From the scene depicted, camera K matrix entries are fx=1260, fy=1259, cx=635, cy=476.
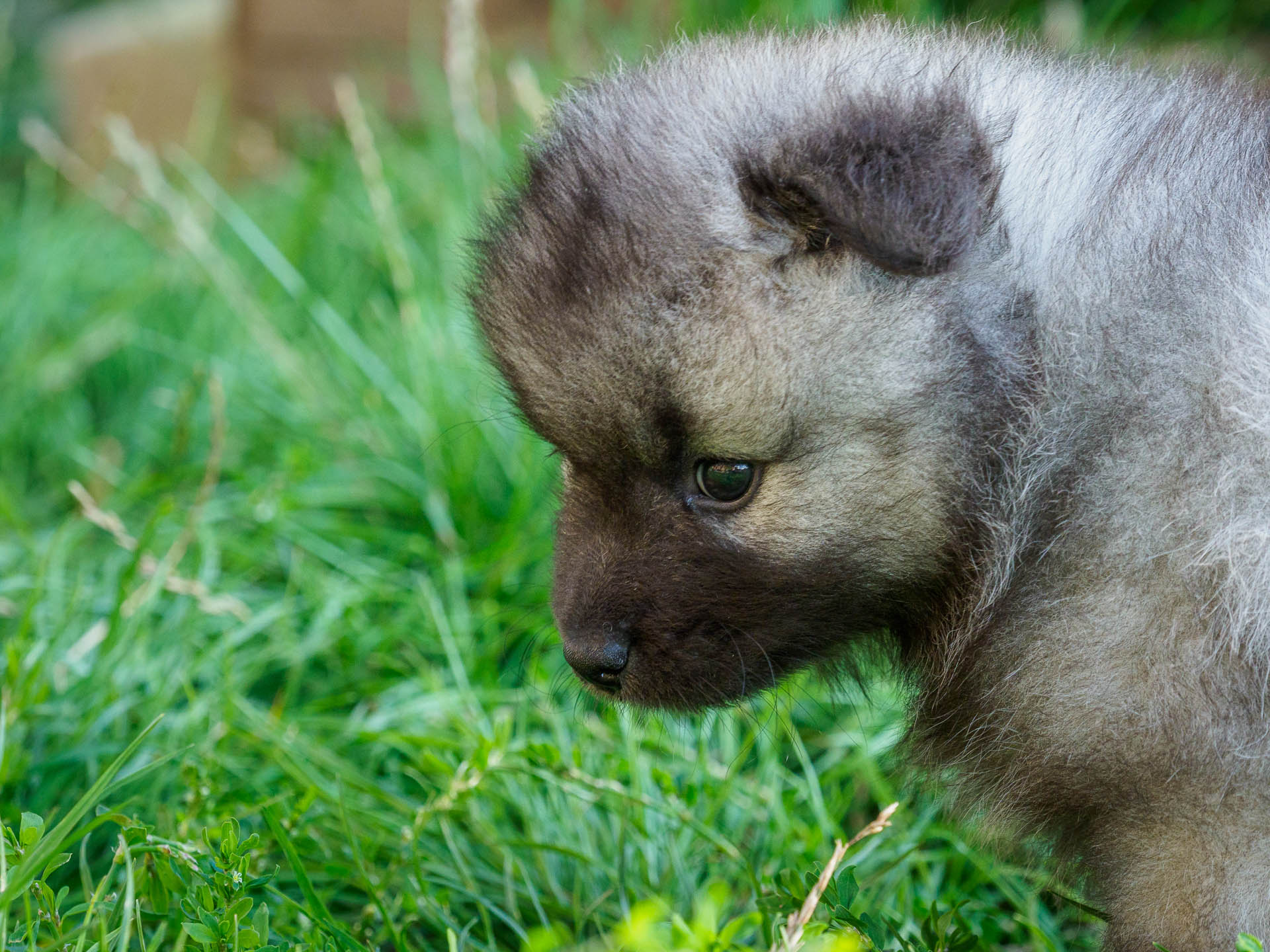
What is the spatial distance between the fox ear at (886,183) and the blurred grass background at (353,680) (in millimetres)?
706

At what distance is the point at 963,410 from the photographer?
71.6 inches

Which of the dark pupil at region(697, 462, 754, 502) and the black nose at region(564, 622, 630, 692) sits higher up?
the dark pupil at region(697, 462, 754, 502)

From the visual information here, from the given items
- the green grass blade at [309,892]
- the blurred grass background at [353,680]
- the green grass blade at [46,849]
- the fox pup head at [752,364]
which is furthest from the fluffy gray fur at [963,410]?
the green grass blade at [46,849]

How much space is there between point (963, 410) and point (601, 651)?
25.5 inches

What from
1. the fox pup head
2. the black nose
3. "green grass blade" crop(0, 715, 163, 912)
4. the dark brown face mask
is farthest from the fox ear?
"green grass blade" crop(0, 715, 163, 912)

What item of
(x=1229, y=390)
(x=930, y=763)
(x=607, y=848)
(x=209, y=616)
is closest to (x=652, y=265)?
(x=1229, y=390)

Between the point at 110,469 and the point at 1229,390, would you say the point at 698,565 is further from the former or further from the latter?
the point at 110,469

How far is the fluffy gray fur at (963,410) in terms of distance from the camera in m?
1.66

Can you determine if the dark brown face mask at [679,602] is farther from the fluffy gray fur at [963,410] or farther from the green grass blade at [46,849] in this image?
the green grass blade at [46,849]

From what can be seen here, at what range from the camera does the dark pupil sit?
6.05ft

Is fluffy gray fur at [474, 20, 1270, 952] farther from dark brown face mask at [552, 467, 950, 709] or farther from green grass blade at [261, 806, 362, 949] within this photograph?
green grass blade at [261, 806, 362, 949]

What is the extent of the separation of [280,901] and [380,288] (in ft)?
9.57

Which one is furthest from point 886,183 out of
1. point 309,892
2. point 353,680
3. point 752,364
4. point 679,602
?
point 353,680

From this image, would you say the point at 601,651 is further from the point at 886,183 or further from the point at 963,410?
the point at 886,183
